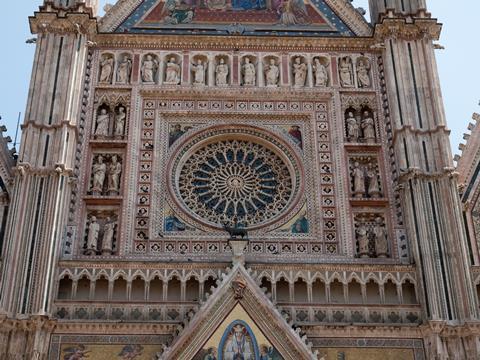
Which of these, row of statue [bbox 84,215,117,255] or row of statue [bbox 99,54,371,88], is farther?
row of statue [bbox 99,54,371,88]

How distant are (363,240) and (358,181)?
139cm

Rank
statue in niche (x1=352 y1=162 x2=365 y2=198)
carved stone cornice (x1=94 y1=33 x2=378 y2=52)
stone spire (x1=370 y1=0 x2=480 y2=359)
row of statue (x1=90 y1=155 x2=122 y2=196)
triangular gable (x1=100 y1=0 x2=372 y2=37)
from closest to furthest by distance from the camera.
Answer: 1. stone spire (x1=370 y1=0 x2=480 y2=359)
2. row of statue (x1=90 y1=155 x2=122 y2=196)
3. statue in niche (x1=352 y1=162 x2=365 y2=198)
4. carved stone cornice (x1=94 y1=33 x2=378 y2=52)
5. triangular gable (x1=100 y1=0 x2=372 y2=37)

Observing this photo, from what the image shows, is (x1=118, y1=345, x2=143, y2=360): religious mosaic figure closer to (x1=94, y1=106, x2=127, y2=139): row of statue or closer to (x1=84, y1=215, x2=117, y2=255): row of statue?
(x1=84, y1=215, x2=117, y2=255): row of statue

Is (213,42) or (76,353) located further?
(213,42)

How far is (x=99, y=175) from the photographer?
16.7 metres

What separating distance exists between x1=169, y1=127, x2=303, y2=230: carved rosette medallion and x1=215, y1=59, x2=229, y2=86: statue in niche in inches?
45.1

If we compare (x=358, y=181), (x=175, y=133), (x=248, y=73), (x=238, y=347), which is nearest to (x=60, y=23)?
(x=175, y=133)

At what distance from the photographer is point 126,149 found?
56.0 feet

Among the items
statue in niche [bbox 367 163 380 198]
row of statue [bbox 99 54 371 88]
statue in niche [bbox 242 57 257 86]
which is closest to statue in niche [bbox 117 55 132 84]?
row of statue [bbox 99 54 371 88]

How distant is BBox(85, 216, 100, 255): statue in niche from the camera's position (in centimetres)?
1569

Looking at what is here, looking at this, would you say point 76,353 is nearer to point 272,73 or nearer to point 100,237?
point 100,237

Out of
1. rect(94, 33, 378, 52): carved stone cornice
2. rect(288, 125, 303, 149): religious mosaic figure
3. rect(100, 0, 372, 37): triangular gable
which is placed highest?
rect(100, 0, 372, 37): triangular gable

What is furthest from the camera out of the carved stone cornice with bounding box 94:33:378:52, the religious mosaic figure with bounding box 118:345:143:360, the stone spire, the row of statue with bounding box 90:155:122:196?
the carved stone cornice with bounding box 94:33:378:52

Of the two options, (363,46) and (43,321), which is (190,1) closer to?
(363,46)
